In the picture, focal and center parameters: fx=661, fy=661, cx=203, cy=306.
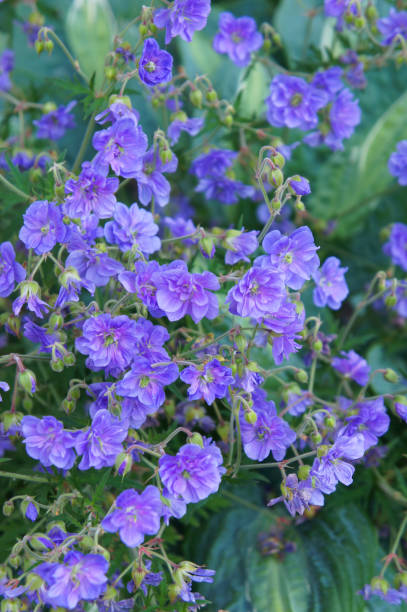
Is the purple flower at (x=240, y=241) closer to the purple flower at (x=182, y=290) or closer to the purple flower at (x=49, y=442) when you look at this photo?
the purple flower at (x=182, y=290)

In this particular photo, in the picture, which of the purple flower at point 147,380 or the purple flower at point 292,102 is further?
the purple flower at point 292,102

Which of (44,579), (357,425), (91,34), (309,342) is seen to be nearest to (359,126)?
(91,34)

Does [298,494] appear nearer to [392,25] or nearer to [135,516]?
[135,516]

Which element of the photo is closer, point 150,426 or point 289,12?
point 150,426

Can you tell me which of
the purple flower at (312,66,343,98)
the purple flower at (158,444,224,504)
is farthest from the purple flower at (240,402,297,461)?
the purple flower at (312,66,343,98)

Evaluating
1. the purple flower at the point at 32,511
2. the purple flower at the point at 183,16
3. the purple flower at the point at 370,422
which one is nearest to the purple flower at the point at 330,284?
the purple flower at the point at 370,422

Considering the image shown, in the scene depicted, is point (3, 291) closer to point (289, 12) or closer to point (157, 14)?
point (157, 14)

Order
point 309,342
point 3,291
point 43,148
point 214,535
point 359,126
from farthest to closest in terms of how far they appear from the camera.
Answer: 1. point 359,126
2. point 43,148
3. point 214,535
4. point 309,342
5. point 3,291
